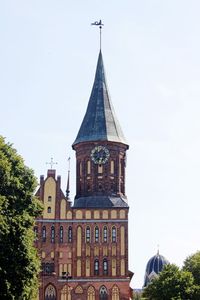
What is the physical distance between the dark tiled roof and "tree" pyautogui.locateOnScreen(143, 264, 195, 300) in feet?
35.4

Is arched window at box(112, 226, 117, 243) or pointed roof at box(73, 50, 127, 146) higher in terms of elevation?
pointed roof at box(73, 50, 127, 146)

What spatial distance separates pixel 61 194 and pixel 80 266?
25.6ft

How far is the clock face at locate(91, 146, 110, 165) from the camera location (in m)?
81.1

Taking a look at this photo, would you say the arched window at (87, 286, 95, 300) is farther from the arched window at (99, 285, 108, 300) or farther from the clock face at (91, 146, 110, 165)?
the clock face at (91, 146, 110, 165)

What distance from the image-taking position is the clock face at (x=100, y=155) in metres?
81.1

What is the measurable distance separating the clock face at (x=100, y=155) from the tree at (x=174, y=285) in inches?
636

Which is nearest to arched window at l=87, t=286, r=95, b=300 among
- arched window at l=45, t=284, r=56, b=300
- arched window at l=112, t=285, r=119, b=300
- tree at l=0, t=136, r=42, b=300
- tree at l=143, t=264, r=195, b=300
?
arched window at l=112, t=285, r=119, b=300

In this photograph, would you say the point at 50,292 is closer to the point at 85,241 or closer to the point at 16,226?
the point at 85,241

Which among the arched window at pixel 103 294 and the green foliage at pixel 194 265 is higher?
the green foliage at pixel 194 265

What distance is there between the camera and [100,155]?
8119 cm

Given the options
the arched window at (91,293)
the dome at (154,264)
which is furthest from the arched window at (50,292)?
the dome at (154,264)

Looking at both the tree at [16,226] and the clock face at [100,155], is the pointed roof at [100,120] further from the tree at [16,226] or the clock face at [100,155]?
the tree at [16,226]

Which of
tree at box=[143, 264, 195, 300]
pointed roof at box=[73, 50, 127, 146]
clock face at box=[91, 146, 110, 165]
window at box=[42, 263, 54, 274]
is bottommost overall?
tree at box=[143, 264, 195, 300]

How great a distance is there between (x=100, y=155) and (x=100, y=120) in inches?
168
